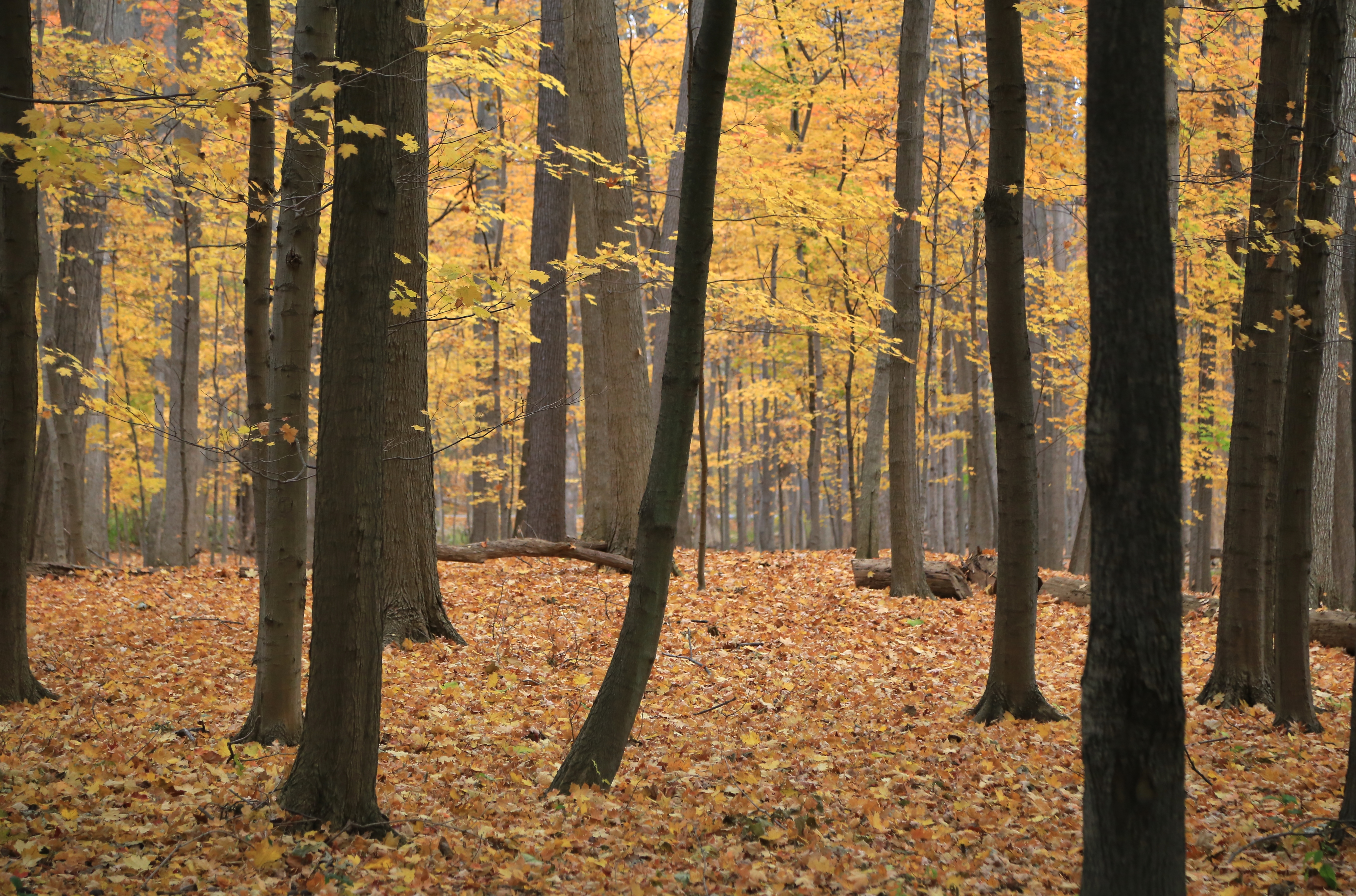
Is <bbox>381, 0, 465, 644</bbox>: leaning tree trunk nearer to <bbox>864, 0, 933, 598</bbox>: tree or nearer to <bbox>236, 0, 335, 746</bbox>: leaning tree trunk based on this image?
<bbox>236, 0, 335, 746</bbox>: leaning tree trunk

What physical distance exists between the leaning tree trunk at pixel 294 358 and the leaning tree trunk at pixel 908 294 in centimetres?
683

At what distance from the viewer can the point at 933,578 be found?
11.1 meters

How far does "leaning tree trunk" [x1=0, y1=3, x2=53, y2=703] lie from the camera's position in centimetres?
523

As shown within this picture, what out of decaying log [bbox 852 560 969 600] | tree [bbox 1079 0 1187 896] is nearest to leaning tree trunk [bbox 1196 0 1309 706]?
tree [bbox 1079 0 1187 896]

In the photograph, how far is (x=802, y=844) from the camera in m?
4.30

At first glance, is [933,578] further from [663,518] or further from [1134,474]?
[1134,474]

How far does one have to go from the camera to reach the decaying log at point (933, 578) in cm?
1109

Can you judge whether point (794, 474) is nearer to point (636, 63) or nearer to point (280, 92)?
point (636, 63)

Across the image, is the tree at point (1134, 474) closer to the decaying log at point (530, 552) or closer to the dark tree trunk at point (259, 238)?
the dark tree trunk at point (259, 238)

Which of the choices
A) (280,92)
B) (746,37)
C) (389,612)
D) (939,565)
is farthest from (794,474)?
(280,92)

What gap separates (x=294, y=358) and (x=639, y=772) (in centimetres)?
305

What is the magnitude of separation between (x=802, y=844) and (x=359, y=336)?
311 centimetres

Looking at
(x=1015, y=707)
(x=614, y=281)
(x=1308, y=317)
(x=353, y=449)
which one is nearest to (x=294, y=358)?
(x=353, y=449)

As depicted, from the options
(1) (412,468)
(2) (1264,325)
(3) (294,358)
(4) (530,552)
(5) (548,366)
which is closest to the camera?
(3) (294,358)
